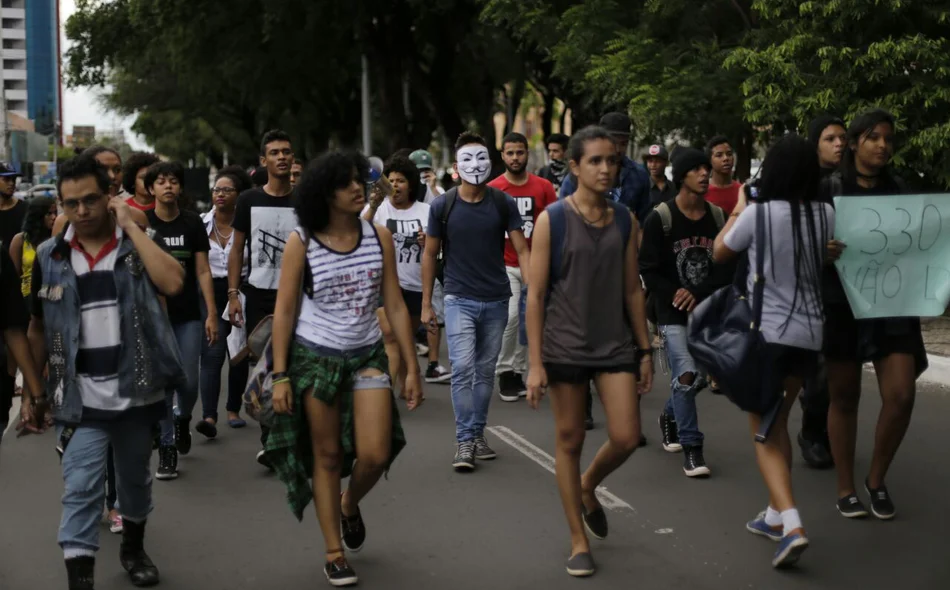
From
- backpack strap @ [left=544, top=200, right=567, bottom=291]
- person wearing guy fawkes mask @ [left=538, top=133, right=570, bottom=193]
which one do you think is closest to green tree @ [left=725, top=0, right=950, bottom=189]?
person wearing guy fawkes mask @ [left=538, top=133, right=570, bottom=193]

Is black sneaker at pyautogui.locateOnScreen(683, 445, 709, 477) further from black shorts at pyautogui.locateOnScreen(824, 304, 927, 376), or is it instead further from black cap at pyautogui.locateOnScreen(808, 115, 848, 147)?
black cap at pyautogui.locateOnScreen(808, 115, 848, 147)

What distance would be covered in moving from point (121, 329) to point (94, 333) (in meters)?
0.10

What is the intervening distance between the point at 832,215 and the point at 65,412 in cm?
320

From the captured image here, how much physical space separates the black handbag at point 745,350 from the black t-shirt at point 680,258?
1543 millimetres

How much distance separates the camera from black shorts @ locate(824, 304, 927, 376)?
20.8 ft

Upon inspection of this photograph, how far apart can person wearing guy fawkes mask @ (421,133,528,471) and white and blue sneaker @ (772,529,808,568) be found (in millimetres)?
2704

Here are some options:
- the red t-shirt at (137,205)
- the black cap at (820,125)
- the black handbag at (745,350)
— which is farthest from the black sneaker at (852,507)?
the red t-shirt at (137,205)

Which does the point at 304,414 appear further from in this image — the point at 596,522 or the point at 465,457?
the point at 465,457

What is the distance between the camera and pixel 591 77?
18.0m

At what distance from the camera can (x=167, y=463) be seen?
307 inches

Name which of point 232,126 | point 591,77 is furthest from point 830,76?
point 232,126

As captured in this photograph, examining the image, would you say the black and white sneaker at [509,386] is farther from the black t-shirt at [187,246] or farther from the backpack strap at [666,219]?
the black t-shirt at [187,246]

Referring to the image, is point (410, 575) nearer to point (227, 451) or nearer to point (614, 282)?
point (614, 282)

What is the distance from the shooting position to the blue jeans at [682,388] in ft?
25.0
